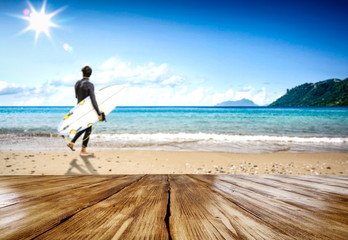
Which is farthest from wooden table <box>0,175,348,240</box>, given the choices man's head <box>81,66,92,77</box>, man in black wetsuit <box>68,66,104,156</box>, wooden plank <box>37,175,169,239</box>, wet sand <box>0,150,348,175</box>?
man's head <box>81,66,92,77</box>

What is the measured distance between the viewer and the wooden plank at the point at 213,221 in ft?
1.83

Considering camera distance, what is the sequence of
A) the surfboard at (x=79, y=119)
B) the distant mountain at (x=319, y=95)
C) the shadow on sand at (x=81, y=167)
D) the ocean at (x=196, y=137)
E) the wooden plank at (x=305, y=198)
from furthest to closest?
1. the distant mountain at (x=319, y=95)
2. the ocean at (x=196, y=137)
3. the surfboard at (x=79, y=119)
4. the shadow on sand at (x=81, y=167)
5. the wooden plank at (x=305, y=198)

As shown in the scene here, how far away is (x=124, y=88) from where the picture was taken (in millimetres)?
8258

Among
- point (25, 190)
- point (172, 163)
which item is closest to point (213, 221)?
point (25, 190)

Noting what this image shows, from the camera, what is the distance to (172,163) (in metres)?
6.05

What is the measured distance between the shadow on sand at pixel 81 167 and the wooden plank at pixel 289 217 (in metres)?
4.96

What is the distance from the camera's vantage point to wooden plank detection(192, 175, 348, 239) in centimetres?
58

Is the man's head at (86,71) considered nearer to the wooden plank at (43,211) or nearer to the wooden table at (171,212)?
the wooden table at (171,212)

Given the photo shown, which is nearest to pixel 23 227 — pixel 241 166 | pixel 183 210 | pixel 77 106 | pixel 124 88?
pixel 183 210

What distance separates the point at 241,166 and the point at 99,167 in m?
4.22

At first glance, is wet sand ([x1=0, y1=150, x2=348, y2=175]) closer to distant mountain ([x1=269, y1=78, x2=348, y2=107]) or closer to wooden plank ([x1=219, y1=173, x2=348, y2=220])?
wooden plank ([x1=219, y1=173, x2=348, y2=220])

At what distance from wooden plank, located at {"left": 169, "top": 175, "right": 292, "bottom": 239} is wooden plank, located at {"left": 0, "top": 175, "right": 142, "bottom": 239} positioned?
1.26 ft

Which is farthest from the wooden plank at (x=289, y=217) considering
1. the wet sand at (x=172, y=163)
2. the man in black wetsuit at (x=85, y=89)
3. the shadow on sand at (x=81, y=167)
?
the man in black wetsuit at (x=85, y=89)

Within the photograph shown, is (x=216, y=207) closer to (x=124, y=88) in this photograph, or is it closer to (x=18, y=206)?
(x=18, y=206)
